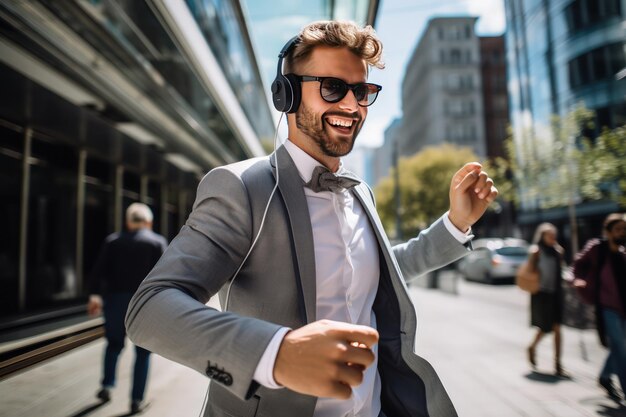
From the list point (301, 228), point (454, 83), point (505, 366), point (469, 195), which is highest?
point (454, 83)

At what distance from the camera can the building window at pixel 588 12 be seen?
2041 centimetres

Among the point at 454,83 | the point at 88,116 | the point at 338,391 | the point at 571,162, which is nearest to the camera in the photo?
A: the point at 338,391

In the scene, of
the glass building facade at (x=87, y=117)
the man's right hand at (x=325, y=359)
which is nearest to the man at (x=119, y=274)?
the glass building facade at (x=87, y=117)

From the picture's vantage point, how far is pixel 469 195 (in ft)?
5.21

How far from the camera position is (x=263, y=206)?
1183 mm

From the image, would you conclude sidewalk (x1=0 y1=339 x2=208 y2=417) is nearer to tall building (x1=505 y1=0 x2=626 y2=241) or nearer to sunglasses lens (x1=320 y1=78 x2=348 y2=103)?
sunglasses lens (x1=320 y1=78 x2=348 y2=103)

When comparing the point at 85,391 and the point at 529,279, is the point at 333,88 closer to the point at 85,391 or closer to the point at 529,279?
the point at 85,391

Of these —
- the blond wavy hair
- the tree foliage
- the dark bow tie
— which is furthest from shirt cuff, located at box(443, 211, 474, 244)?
the tree foliage

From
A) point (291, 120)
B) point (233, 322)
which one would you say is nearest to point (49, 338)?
point (291, 120)

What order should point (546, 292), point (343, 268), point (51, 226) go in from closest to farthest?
point (343, 268)
point (546, 292)
point (51, 226)

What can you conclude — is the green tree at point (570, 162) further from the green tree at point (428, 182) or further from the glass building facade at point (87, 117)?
the green tree at point (428, 182)

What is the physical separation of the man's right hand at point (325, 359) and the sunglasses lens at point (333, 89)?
2.78 feet

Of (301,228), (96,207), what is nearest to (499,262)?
(96,207)

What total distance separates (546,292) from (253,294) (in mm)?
6127
